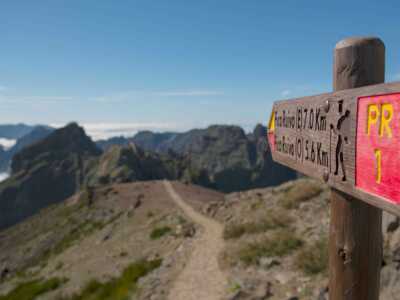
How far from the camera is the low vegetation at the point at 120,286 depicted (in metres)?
12.5

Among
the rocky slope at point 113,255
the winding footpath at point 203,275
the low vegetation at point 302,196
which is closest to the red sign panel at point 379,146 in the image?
the winding footpath at point 203,275

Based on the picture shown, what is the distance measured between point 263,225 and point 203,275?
4.59 metres

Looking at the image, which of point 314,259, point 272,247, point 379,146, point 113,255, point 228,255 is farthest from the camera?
point 113,255

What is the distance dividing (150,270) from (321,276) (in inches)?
299

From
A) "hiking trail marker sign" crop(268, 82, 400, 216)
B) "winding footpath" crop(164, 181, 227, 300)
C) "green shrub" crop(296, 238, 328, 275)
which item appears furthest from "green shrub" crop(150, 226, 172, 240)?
"hiking trail marker sign" crop(268, 82, 400, 216)

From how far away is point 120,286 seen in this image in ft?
43.6

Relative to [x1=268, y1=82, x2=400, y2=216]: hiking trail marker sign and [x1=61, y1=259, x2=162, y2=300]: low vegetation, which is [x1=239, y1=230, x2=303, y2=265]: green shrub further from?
[x1=268, y1=82, x2=400, y2=216]: hiking trail marker sign

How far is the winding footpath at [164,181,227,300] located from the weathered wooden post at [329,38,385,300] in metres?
8.40

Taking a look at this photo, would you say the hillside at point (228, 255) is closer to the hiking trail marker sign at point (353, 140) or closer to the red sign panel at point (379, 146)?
the hiking trail marker sign at point (353, 140)

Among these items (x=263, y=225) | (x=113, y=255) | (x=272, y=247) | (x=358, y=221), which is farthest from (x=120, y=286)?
(x=358, y=221)

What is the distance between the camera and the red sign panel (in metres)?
2.07

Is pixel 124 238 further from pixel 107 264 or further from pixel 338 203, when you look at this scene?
pixel 338 203

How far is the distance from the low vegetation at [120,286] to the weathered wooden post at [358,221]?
10214 millimetres

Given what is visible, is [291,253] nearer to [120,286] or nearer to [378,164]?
[120,286]
